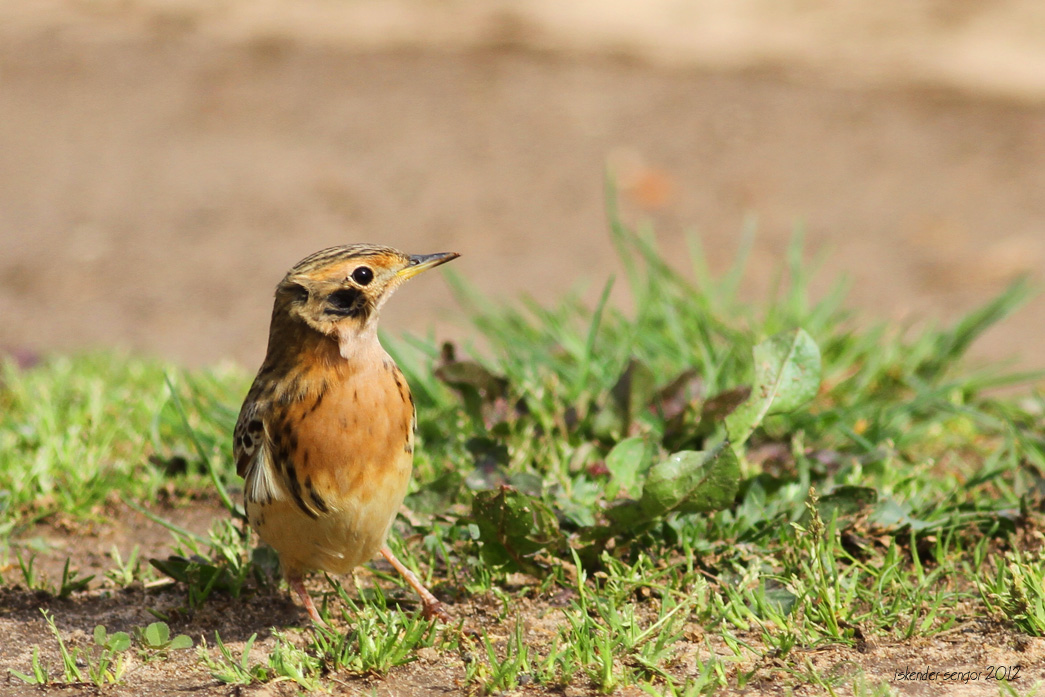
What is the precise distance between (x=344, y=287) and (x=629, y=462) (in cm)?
126

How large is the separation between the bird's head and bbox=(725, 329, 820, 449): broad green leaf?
1.41 metres

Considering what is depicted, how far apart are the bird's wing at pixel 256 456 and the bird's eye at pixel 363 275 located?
1.51 ft

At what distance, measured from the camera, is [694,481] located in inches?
138

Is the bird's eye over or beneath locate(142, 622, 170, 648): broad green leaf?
over

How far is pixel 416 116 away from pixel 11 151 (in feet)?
11.6

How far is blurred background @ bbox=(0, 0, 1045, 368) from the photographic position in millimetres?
8203

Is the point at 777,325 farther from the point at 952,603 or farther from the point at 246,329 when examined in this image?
the point at 246,329

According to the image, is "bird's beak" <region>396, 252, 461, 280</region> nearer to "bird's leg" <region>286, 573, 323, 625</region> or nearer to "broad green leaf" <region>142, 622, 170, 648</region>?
"bird's leg" <region>286, 573, 323, 625</region>

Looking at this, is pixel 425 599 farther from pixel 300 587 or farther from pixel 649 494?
pixel 649 494

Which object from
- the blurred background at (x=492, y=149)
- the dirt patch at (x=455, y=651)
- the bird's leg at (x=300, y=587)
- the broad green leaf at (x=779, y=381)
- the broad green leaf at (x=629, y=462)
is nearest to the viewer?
the dirt patch at (x=455, y=651)

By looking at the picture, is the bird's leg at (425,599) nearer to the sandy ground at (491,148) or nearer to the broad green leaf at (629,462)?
the broad green leaf at (629,462)

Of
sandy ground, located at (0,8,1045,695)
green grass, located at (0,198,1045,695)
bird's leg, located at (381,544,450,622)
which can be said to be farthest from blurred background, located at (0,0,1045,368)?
bird's leg, located at (381,544,450,622)

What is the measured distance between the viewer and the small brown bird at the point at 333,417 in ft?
10.3

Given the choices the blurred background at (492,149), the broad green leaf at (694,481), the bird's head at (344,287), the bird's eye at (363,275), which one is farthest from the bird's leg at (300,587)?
the blurred background at (492,149)
